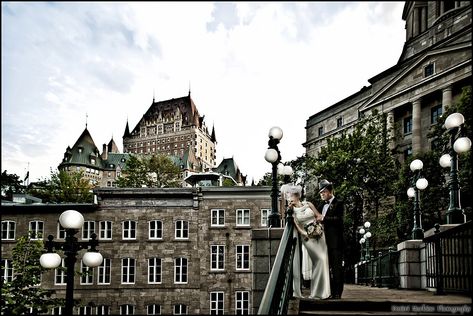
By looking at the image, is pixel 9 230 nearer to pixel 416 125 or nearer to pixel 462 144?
pixel 462 144

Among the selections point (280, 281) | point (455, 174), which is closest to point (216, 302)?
point (455, 174)

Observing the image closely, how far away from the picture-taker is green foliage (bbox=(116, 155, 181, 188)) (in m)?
72.2

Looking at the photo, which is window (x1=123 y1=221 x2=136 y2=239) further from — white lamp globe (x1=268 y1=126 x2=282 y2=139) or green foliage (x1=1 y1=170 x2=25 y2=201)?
white lamp globe (x1=268 y1=126 x2=282 y2=139)

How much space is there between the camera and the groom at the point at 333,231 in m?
8.84

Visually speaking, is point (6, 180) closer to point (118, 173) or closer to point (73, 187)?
point (73, 187)

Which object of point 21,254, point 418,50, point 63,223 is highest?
point 418,50

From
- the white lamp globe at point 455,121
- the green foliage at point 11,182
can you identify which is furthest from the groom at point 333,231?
the green foliage at point 11,182

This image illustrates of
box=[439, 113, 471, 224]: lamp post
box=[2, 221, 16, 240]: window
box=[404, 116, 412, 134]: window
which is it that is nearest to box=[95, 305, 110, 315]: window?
box=[2, 221, 16, 240]: window

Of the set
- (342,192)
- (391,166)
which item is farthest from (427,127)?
(342,192)

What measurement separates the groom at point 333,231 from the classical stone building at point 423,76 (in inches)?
1492

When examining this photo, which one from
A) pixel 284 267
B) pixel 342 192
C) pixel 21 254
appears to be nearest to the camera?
pixel 284 267

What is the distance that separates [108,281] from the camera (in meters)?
40.2

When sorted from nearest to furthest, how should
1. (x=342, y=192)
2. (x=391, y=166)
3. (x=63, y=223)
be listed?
(x=63, y=223) → (x=342, y=192) → (x=391, y=166)

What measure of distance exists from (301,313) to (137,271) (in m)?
34.7
